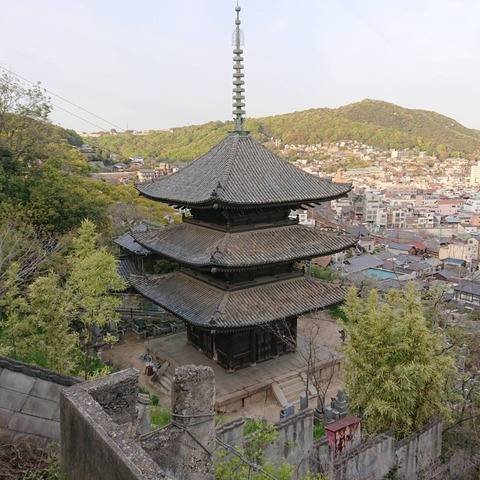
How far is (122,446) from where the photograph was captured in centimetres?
444

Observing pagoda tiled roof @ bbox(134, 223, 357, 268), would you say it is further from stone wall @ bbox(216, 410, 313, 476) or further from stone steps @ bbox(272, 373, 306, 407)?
stone wall @ bbox(216, 410, 313, 476)

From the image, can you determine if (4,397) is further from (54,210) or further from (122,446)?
(54,210)

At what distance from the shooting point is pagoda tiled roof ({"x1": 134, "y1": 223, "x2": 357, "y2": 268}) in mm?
16228

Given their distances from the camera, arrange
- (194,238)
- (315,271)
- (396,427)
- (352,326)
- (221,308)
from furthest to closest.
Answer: (315,271) < (194,238) < (221,308) < (352,326) < (396,427)

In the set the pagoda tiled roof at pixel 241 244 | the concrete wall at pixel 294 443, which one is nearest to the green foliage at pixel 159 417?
the concrete wall at pixel 294 443

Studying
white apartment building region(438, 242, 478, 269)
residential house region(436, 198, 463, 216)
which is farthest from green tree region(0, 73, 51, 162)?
residential house region(436, 198, 463, 216)

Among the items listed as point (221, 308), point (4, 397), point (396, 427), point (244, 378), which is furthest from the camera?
point (244, 378)

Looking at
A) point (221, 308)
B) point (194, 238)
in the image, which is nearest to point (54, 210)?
point (194, 238)

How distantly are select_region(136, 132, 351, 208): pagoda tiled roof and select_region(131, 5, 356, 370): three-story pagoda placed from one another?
0.05 m

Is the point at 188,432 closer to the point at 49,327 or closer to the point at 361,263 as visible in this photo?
the point at 49,327

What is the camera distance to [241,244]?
16.9 m

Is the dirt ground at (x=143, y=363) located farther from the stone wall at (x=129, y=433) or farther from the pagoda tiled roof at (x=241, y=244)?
the stone wall at (x=129, y=433)

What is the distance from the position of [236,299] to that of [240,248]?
198 cm

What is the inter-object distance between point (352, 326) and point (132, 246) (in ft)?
60.0
